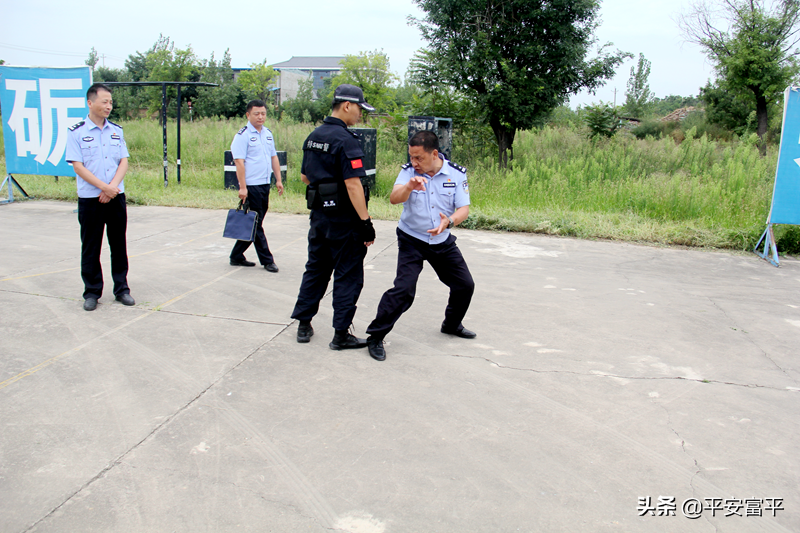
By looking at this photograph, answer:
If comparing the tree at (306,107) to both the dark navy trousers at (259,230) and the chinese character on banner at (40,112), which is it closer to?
the chinese character on banner at (40,112)

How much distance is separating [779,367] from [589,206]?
5.91 m

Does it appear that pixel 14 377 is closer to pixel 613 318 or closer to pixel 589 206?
pixel 613 318

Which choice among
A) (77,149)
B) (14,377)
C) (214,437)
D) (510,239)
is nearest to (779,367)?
(214,437)

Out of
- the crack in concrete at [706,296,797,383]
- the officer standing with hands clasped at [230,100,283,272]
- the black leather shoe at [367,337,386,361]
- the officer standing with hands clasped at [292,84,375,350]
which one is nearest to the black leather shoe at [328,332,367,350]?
the officer standing with hands clasped at [292,84,375,350]

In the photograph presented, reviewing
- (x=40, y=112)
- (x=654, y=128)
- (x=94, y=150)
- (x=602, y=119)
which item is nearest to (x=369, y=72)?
(x=654, y=128)

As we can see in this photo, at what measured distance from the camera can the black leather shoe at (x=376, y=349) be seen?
13.2 feet

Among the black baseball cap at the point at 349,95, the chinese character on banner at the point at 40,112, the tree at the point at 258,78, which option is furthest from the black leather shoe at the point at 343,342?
the tree at the point at 258,78

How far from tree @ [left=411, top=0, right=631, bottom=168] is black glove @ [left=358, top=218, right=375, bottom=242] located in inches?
414

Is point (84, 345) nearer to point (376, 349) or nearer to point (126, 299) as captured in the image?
point (126, 299)

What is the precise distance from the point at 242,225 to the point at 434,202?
108 inches

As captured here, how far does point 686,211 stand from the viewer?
9.02m

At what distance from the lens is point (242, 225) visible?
6016mm

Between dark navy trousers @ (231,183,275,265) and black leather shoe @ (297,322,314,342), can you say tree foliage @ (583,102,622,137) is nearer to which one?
dark navy trousers @ (231,183,275,265)

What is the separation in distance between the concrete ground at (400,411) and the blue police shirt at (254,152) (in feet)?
3.99
